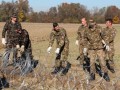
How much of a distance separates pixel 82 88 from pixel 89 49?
3585 mm

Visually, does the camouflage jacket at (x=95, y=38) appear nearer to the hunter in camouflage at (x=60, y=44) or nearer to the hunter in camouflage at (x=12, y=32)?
the hunter in camouflage at (x=60, y=44)

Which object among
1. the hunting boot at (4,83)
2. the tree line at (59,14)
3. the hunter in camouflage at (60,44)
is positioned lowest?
the tree line at (59,14)

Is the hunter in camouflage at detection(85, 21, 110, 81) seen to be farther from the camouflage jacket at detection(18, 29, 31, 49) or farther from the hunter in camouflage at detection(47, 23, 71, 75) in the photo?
the camouflage jacket at detection(18, 29, 31, 49)

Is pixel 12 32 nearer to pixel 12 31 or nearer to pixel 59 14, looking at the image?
pixel 12 31

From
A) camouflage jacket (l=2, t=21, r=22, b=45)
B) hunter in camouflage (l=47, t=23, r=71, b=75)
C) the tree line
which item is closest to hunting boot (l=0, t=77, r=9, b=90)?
hunter in camouflage (l=47, t=23, r=71, b=75)

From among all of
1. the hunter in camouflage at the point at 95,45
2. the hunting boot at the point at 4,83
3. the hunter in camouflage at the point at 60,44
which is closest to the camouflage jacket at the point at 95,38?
the hunter in camouflage at the point at 95,45

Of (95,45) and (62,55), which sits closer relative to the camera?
(95,45)

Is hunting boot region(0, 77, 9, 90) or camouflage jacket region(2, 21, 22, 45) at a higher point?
camouflage jacket region(2, 21, 22, 45)

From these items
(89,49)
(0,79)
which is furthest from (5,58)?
(89,49)

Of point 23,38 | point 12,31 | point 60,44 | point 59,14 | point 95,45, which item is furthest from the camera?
point 59,14

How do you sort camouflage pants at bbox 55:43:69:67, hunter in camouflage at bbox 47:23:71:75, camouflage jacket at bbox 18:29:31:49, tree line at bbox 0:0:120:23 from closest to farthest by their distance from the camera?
hunter in camouflage at bbox 47:23:71:75 → camouflage pants at bbox 55:43:69:67 → camouflage jacket at bbox 18:29:31:49 → tree line at bbox 0:0:120:23

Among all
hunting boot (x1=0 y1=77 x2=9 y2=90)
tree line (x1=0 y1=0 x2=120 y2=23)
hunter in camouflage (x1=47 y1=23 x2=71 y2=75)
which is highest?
hunter in camouflage (x1=47 y1=23 x2=71 y2=75)

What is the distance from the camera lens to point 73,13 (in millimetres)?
96188

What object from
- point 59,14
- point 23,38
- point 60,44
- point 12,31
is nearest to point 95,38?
point 60,44
